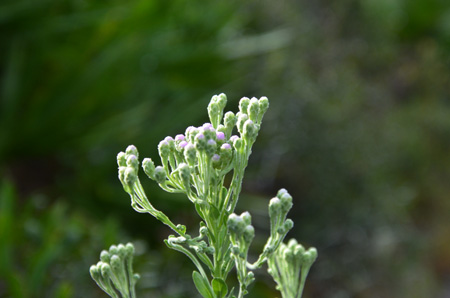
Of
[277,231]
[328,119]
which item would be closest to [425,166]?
[328,119]

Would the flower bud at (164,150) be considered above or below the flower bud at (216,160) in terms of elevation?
above

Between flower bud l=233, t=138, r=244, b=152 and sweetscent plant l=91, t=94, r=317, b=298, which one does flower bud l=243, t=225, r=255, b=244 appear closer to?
sweetscent plant l=91, t=94, r=317, b=298

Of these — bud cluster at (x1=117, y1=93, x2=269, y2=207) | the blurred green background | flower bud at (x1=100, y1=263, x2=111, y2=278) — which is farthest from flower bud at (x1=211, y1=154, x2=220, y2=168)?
the blurred green background

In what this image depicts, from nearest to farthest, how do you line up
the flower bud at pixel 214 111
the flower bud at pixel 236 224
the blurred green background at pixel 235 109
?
the flower bud at pixel 236 224 < the flower bud at pixel 214 111 < the blurred green background at pixel 235 109

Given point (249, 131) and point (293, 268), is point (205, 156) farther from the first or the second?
point (293, 268)

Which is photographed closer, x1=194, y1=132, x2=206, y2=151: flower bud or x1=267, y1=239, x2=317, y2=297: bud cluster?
x1=194, y1=132, x2=206, y2=151: flower bud

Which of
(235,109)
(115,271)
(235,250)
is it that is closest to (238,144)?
(235,250)

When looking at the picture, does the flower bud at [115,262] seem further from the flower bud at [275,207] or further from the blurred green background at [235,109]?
the blurred green background at [235,109]

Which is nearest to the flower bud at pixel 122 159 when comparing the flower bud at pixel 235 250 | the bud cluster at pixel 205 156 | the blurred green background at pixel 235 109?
the bud cluster at pixel 205 156
